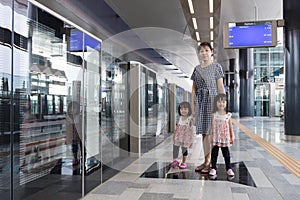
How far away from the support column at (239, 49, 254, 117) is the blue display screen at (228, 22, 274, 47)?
13.9m

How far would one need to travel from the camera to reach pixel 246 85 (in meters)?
23.5

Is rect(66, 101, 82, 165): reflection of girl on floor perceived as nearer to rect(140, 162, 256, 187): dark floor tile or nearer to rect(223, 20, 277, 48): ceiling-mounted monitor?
rect(140, 162, 256, 187): dark floor tile

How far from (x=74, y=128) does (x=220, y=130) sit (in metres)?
2.11

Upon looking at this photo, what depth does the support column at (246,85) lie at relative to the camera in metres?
23.0

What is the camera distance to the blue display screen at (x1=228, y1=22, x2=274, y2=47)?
915 centimetres

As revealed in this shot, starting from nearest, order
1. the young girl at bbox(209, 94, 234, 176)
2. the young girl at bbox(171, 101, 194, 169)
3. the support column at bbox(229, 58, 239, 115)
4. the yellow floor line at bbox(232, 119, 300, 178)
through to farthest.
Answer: the young girl at bbox(209, 94, 234, 176) → the yellow floor line at bbox(232, 119, 300, 178) → the young girl at bbox(171, 101, 194, 169) → the support column at bbox(229, 58, 239, 115)

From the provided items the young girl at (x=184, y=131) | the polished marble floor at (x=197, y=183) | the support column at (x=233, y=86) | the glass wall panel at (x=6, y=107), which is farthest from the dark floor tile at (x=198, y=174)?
the support column at (x=233, y=86)

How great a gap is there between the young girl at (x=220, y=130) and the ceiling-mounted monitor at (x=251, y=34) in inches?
214

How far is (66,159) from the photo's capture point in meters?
3.34

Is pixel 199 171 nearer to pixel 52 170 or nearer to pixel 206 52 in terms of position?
pixel 206 52

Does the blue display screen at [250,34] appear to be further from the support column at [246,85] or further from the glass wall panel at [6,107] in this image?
the support column at [246,85]

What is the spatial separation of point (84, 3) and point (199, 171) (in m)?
4.67

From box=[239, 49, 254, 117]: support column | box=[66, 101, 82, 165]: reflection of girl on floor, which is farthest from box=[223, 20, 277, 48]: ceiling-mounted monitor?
box=[239, 49, 254, 117]: support column

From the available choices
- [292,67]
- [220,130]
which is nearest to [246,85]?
[292,67]
